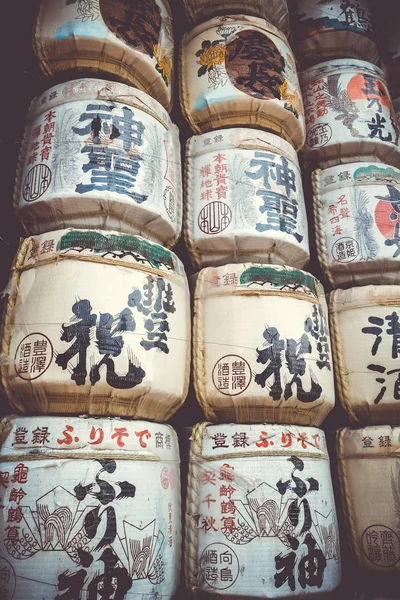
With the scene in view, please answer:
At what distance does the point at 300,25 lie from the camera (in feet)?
8.11

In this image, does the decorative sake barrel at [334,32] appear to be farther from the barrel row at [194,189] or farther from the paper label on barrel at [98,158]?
the paper label on barrel at [98,158]

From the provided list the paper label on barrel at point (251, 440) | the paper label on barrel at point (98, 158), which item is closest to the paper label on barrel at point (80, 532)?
the paper label on barrel at point (251, 440)

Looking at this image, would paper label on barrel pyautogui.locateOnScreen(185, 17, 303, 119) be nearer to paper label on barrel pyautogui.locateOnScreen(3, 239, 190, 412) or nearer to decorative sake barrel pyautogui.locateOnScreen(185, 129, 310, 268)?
decorative sake barrel pyautogui.locateOnScreen(185, 129, 310, 268)

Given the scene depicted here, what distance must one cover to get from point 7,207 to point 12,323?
643 millimetres

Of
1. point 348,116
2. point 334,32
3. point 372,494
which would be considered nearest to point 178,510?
point 372,494

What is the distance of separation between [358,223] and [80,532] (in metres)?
1.47

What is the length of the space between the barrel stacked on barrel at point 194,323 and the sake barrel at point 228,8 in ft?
0.07

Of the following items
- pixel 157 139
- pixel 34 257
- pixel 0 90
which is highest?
pixel 0 90

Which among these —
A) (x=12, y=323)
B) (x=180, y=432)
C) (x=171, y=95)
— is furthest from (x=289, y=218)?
(x=12, y=323)

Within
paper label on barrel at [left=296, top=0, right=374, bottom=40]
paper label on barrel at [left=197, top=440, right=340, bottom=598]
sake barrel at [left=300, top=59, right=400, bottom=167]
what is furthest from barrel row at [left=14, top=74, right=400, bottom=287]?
paper label on barrel at [left=296, top=0, right=374, bottom=40]

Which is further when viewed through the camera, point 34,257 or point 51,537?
point 34,257

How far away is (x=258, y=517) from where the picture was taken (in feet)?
4.35

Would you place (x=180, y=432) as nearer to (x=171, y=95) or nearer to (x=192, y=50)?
(x=171, y=95)

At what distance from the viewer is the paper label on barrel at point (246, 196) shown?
1.68m
